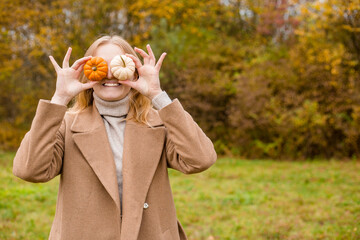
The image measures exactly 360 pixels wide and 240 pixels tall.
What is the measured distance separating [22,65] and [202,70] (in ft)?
21.0

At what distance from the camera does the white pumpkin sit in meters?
2.19

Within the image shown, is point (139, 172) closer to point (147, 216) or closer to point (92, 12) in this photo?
point (147, 216)

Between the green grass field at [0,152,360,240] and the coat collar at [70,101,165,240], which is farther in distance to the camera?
the green grass field at [0,152,360,240]

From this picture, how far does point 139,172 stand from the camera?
214 centimetres

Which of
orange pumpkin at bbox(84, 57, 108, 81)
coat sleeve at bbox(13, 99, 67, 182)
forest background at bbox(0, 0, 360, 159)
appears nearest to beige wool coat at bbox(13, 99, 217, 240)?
coat sleeve at bbox(13, 99, 67, 182)

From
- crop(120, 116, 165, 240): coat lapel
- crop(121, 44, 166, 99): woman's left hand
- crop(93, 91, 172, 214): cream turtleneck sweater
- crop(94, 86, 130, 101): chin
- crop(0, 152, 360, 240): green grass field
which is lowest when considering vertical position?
crop(0, 152, 360, 240): green grass field

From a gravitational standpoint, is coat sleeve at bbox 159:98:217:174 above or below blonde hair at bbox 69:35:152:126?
below

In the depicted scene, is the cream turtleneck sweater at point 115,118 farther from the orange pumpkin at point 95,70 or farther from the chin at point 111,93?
the orange pumpkin at point 95,70

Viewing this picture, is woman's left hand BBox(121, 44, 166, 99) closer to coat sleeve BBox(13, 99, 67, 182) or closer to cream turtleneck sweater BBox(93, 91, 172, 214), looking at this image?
cream turtleneck sweater BBox(93, 91, 172, 214)

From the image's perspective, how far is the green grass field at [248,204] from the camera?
4.93 metres

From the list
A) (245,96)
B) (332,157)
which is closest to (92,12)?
(245,96)

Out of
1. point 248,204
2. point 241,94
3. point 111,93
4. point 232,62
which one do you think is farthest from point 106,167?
point 232,62

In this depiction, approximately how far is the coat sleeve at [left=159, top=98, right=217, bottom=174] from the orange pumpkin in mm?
399

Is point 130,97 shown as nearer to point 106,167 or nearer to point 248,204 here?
point 106,167
